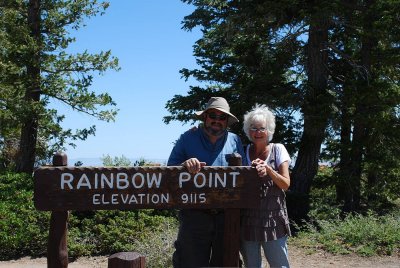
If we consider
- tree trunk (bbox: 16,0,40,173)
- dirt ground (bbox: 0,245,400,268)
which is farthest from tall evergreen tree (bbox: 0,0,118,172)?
dirt ground (bbox: 0,245,400,268)

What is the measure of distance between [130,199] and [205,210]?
25.5 inches

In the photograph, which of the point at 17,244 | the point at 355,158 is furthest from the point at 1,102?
the point at 355,158

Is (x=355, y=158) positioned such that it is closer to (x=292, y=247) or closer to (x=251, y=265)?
(x=292, y=247)

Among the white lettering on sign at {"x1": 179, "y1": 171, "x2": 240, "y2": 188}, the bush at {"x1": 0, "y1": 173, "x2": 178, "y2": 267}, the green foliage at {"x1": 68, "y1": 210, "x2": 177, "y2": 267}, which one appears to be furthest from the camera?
the bush at {"x1": 0, "y1": 173, "x2": 178, "y2": 267}

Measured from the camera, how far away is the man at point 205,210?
13.0 ft

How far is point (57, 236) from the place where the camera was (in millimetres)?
3727

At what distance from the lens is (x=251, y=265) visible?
389 cm

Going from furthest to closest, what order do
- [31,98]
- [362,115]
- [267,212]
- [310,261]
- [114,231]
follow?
[31,98]
[362,115]
[114,231]
[310,261]
[267,212]

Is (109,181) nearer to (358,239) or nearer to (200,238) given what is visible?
(200,238)

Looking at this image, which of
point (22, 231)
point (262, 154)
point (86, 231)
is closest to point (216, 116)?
point (262, 154)

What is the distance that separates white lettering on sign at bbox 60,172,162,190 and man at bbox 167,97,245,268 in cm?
35

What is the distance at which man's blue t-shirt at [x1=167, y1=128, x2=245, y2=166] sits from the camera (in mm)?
3953

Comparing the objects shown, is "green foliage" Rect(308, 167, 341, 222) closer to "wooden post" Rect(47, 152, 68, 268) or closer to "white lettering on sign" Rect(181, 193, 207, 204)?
"white lettering on sign" Rect(181, 193, 207, 204)

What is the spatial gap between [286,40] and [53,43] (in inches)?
272
